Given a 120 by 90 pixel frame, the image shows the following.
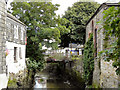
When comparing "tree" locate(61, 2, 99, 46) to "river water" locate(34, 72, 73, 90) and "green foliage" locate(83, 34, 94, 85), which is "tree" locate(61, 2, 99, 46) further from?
"green foliage" locate(83, 34, 94, 85)

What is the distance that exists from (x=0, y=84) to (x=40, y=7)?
14406 mm

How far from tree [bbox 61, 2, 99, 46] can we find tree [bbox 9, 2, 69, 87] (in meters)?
5.34

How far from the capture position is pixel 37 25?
19234 mm

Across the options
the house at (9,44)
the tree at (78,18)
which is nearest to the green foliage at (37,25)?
the house at (9,44)

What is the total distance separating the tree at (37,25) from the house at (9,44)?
2.28 metres

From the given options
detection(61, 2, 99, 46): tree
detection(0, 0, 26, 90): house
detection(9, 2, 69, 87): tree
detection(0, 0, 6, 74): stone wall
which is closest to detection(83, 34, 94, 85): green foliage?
detection(9, 2, 69, 87): tree

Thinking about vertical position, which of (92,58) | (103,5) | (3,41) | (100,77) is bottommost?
(100,77)

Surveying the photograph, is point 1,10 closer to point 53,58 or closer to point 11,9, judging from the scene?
point 11,9

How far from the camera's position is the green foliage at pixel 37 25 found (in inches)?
759

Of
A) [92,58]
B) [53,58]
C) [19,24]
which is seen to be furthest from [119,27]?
[53,58]

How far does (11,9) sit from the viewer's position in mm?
20484

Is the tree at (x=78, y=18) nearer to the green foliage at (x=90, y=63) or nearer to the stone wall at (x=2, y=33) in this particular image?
the green foliage at (x=90, y=63)

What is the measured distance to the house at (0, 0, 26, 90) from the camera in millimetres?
7770

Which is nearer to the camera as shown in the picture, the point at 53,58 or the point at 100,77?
the point at 100,77
